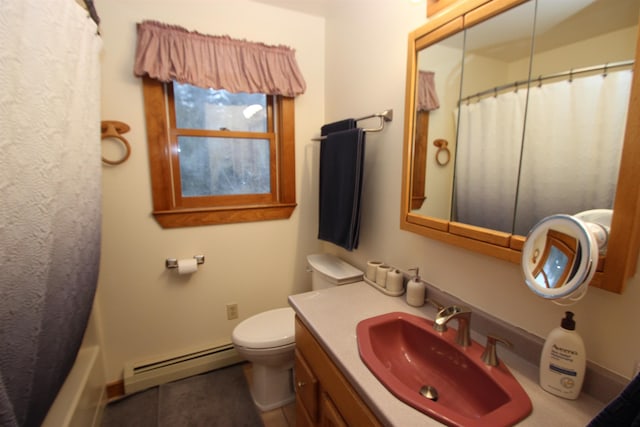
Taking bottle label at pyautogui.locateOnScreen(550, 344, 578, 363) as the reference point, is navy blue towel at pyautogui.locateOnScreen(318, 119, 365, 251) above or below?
above

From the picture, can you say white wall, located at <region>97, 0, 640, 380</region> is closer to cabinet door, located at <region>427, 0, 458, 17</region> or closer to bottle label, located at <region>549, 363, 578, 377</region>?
cabinet door, located at <region>427, 0, 458, 17</region>

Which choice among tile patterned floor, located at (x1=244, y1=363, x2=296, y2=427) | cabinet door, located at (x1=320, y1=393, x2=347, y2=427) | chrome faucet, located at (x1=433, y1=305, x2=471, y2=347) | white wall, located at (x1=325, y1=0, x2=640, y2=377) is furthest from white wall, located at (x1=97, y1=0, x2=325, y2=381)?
chrome faucet, located at (x1=433, y1=305, x2=471, y2=347)

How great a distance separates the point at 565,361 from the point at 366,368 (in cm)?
49

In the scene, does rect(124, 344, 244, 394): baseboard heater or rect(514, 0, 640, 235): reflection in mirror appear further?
rect(124, 344, 244, 394): baseboard heater

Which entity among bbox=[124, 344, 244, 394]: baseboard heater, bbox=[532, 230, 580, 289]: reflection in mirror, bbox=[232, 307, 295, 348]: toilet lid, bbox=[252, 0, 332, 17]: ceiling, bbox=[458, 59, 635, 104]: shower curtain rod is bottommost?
bbox=[124, 344, 244, 394]: baseboard heater

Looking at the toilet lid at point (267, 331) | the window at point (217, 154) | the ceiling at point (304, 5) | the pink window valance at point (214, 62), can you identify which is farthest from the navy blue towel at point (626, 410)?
the ceiling at point (304, 5)

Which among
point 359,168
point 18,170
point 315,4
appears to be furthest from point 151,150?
point 315,4

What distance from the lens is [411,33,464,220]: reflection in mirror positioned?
102cm

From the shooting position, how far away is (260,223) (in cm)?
197

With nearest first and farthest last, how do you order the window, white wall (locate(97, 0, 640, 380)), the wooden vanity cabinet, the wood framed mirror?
the wood framed mirror, the wooden vanity cabinet, white wall (locate(97, 0, 640, 380)), the window

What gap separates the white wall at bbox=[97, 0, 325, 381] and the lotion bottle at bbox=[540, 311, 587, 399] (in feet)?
5.18

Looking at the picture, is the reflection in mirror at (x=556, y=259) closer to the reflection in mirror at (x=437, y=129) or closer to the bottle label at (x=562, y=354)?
the bottle label at (x=562, y=354)

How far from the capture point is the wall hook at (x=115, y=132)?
1519 mm

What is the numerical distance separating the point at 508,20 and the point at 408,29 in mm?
483
